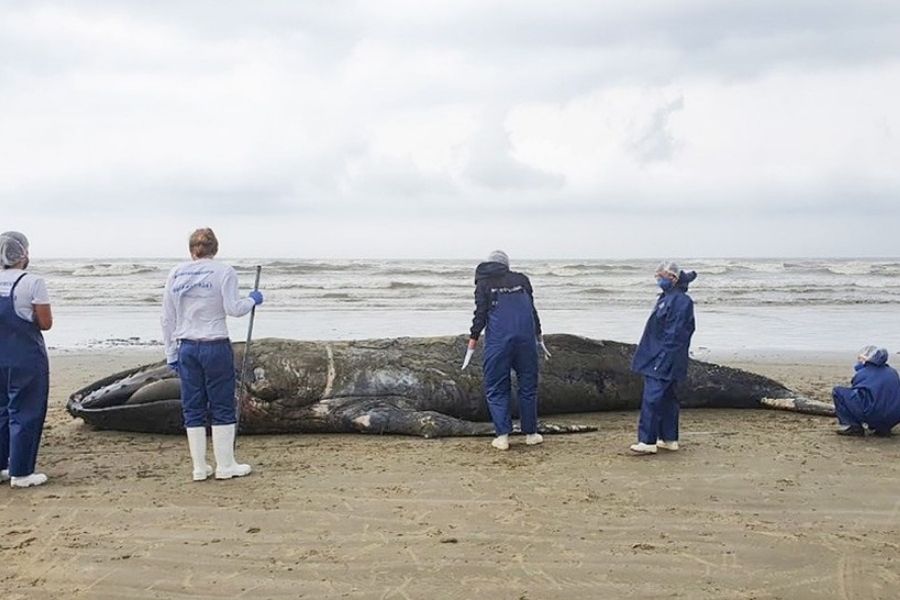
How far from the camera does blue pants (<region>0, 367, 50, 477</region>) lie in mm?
6844

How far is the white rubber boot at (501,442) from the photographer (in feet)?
26.7

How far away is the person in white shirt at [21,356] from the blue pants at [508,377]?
3.91m

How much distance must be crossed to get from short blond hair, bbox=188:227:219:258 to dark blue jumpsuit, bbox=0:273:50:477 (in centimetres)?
135

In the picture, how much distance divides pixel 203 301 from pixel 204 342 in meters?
0.33

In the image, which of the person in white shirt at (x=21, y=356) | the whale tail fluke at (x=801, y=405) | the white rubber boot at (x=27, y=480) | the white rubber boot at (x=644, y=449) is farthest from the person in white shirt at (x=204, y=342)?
the whale tail fluke at (x=801, y=405)

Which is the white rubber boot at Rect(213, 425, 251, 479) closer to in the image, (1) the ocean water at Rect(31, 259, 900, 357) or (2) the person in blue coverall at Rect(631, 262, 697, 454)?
(2) the person in blue coverall at Rect(631, 262, 697, 454)

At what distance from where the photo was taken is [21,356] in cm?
684

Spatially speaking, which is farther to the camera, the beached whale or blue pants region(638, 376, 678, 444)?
the beached whale

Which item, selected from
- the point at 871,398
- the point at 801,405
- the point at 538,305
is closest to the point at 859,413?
the point at 871,398

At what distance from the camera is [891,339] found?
17.7 metres

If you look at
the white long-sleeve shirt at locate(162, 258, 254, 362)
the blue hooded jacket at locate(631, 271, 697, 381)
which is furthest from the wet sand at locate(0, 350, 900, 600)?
the white long-sleeve shirt at locate(162, 258, 254, 362)

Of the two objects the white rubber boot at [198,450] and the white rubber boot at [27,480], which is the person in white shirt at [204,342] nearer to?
the white rubber boot at [198,450]

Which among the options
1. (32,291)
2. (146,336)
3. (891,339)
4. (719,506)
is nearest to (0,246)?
(32,291)

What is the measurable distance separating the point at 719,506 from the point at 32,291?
552 cm
